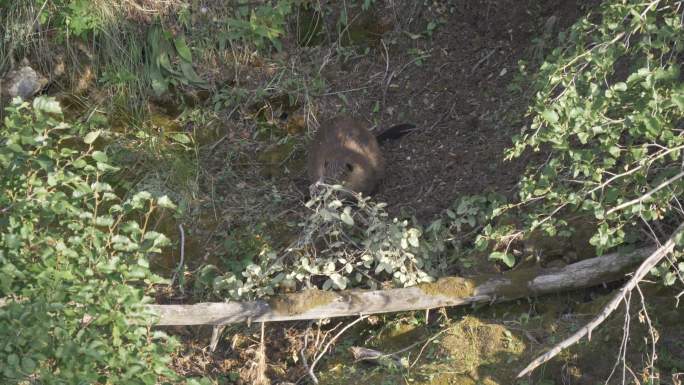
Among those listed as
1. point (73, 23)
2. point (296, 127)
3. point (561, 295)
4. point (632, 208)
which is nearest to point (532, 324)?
point (561, 295)

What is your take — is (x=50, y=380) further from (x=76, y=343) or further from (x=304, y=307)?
(x=304, y=307)

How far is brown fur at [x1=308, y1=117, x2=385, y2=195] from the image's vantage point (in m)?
5.82

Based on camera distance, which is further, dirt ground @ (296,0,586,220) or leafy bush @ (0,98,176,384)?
dirt ground @ (296,0,586,220)

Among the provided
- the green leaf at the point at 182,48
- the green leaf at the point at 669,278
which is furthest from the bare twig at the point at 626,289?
the green leaf at the point at 182,48

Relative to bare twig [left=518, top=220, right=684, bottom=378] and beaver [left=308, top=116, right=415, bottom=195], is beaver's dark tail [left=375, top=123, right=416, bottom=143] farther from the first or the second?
bare twig [left=518, top=220, right=684, bottom=378]

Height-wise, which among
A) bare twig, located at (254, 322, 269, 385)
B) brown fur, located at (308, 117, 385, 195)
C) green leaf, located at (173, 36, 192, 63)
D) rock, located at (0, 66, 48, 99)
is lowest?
bare twig, located at (254, 322, 269, 385)

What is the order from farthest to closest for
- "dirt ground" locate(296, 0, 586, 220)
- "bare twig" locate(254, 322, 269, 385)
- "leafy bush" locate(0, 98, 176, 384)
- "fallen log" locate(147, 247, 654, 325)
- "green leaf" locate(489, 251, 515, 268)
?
1. "dirt ground" locate(296, 0, 586, 220)
2. "bare twig" locate(254, 322, 269, 385)
3. "fallen log" locate(147, 247, 654, 325)
4. "green leaf" locate(489, 251, 515, 268)
5. "leafy bush" locate(0, 98, 176, 384)

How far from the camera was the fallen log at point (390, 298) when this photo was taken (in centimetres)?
444

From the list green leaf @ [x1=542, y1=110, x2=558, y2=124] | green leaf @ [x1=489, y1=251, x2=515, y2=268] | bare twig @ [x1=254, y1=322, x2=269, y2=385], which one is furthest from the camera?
bare twig @ [x1=254, y1=322, x2=269, y2=385]

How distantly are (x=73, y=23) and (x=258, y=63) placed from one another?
1.40 m

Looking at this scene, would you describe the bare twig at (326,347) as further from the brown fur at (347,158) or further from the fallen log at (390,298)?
the brown fur at (347,158)

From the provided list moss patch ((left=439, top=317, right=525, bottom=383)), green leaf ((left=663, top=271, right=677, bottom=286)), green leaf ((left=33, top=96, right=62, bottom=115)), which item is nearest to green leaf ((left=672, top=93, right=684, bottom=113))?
green leaf ((left=663, top=271, right=677, bottom=286))

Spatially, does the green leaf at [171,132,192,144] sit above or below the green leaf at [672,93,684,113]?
below

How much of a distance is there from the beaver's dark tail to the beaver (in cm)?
20
